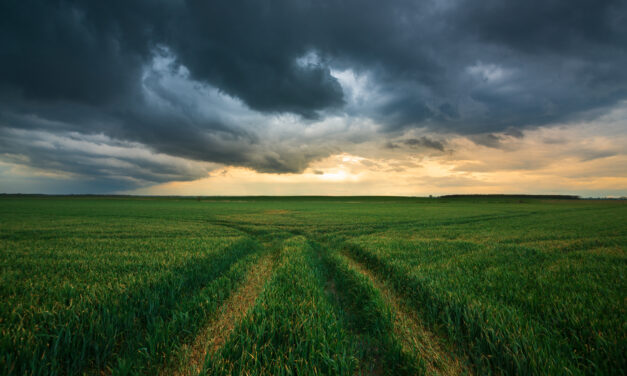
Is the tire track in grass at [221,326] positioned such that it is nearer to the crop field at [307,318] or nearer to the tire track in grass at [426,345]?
the crop field at [307,318]

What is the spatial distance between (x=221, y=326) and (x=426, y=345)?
181 inches

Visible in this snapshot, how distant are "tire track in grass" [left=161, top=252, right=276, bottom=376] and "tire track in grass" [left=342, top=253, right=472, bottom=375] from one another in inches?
144

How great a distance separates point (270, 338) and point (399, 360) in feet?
8.18

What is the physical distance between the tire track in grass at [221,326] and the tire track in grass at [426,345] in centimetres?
365

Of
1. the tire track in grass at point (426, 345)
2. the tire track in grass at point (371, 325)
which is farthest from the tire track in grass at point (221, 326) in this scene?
the tire track in grass at point (426, 345)

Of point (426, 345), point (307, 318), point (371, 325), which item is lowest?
point (371, 325)

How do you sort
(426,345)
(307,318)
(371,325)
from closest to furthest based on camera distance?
(426,345), (307,318), (371,325)

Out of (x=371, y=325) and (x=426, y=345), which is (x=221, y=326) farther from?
(x=426, y=345)

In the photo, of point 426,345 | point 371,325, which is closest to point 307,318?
point 371,325

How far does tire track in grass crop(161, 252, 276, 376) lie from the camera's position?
13.0 feet

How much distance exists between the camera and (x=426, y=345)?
4.50m

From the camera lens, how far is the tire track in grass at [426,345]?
3.89m

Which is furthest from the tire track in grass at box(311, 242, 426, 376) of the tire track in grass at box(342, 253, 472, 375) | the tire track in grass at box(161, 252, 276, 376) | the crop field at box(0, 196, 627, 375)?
the tire track in grass at box(161, 252, 276, 376)

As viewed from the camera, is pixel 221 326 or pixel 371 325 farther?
pixel 371 325
